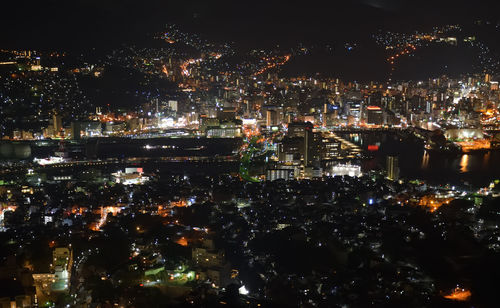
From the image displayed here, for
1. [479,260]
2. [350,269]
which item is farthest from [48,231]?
[479,260]

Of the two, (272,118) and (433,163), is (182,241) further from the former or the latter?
(272,118)

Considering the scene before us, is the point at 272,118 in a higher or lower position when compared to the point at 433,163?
higher

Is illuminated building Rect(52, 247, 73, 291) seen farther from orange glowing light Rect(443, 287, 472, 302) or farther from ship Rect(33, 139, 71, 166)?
ship Rect(33, 139, 71, 166)

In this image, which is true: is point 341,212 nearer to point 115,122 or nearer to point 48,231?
point 48,231

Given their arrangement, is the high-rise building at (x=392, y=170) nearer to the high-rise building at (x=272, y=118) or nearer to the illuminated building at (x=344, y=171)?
the illuminated building at (x=344, y=171)

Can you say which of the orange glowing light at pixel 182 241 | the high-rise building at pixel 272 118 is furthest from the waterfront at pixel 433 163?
the orange glowing light at pixel 182 241

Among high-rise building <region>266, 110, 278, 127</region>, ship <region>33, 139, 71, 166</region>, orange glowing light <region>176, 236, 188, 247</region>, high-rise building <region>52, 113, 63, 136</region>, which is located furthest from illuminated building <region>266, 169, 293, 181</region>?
high-rise building <region>266, 110, 278, 127</region>

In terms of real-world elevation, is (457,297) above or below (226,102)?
below

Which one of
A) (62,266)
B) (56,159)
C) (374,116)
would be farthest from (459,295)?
(374,116)
